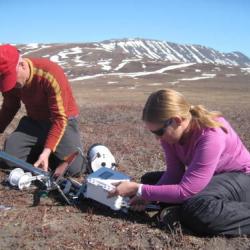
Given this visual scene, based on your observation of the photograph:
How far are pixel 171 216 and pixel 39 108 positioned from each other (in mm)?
3199

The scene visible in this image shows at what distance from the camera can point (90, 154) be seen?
6988 millimetres

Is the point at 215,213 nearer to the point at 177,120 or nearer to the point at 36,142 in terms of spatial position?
the point at 177,120

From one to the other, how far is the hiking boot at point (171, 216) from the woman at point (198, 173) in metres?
0.06

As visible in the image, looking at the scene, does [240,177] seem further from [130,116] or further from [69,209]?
[130,116]

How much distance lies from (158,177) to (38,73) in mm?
2286

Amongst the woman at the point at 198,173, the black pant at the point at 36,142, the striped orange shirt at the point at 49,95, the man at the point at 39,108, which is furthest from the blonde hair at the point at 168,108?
the black pant at the point at 36,142

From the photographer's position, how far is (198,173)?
15.4ft

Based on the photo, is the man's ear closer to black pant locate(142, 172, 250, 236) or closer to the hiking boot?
black pant locate(142, 172, 250, 236)

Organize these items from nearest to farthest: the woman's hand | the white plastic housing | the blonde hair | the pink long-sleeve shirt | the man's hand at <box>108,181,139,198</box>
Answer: the blonde hair < the pink long-sleeve shirt < the man's hand at <box>108,181,139,198</box> < the woman's hand < the white plastic housing

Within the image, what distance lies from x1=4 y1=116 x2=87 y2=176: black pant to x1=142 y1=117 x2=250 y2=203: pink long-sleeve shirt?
2.55 m

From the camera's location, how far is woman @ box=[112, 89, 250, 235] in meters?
4.64

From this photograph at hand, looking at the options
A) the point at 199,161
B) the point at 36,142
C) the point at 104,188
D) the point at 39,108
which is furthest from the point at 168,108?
the point at 36,142

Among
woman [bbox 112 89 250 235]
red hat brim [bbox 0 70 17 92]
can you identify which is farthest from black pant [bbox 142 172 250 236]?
red hat brim [bbox 0 70 17 92]

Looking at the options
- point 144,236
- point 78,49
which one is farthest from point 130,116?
point 78,49
